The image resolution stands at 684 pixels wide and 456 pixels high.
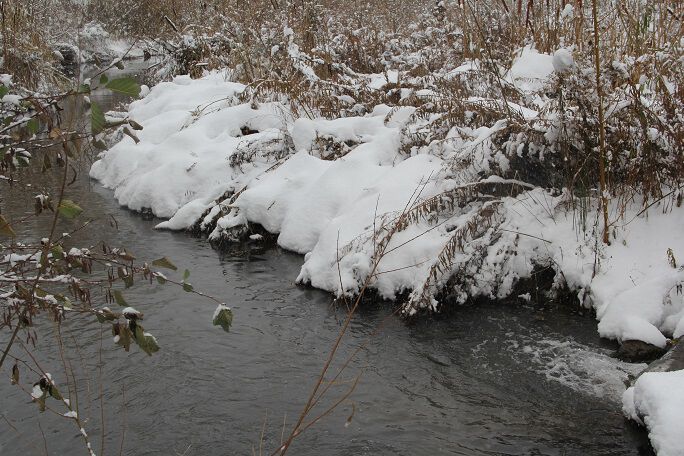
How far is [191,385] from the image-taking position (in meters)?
4.58

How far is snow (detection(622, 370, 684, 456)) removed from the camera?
3.44 metres

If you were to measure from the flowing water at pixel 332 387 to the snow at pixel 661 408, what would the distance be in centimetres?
18

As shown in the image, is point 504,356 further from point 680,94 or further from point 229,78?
point 229,78

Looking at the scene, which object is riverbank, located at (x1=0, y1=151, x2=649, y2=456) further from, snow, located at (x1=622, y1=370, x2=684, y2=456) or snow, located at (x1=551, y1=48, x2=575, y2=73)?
snow, located at (x1=551, y1=48, x2=575, y2=73)

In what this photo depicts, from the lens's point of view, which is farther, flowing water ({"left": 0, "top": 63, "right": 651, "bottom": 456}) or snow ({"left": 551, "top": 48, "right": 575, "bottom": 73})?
snow ({"left": 551, "top": 48, "right": 575, "bottom": 73})

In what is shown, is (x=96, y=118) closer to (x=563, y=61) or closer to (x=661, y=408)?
(x=661, y=408)

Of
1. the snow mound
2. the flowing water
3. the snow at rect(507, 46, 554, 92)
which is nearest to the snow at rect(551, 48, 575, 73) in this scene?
the flowing water

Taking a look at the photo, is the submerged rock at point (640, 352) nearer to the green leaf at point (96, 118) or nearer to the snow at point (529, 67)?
the snow at point (529, 67)

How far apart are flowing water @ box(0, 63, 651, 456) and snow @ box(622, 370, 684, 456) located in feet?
0.61

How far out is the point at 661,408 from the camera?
3.58 m

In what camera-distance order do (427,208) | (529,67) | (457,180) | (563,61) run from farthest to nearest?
(529,67)
(457,180)
(427,208)
(563,61)

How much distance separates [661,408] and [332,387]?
2049 mm

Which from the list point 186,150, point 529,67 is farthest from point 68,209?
point 186,150

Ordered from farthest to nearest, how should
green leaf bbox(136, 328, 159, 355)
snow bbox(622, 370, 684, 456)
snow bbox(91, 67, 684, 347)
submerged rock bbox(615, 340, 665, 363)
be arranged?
snow bbox(91, 67, 684, 347), submerged rock bbox(615, 340, 665, 363), snow bbox(622, 370, 684, 456), green leaf bbox(136, 328, 159, 355)
